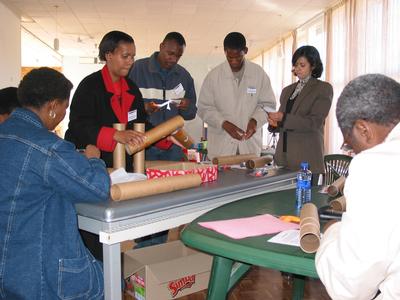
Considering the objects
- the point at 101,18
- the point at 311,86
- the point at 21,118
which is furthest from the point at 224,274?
the point at 101,18

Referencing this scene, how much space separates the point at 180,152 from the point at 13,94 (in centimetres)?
108

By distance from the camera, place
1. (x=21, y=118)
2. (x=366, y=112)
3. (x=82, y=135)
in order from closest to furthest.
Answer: (x=366, y=112) < (x=21, y=118) < (x=82, y=135)

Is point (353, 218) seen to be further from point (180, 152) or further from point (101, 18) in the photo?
point (101, 18)

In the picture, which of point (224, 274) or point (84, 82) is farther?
point (84, 82)

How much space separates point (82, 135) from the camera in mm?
1947

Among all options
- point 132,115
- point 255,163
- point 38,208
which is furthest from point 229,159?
point 38,208

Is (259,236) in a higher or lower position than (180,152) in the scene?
lower

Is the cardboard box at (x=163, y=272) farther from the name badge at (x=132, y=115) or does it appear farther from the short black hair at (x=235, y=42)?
the short black hair at (x=235, y=42)

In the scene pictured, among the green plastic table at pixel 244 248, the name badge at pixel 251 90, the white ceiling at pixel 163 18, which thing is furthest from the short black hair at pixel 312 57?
the white ceiling at pixel 163 18

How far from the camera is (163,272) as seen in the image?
1942mm

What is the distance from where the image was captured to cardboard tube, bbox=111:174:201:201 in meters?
1.39

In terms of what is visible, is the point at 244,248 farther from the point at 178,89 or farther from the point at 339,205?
the point at 178,89

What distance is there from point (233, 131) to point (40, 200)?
159 centimetres

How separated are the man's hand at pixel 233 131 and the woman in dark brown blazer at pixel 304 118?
211 mm
